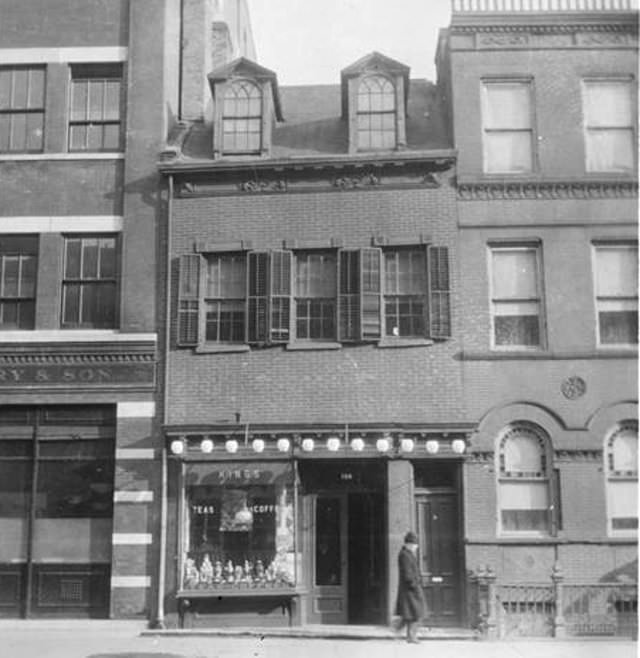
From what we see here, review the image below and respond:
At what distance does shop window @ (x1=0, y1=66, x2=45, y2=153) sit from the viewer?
18.7m

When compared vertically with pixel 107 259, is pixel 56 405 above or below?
below

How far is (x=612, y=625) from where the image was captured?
15.8m

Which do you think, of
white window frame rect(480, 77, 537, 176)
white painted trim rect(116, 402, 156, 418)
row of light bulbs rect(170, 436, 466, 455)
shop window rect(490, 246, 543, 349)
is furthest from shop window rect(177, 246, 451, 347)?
white window frame rect(480, 77, 537, 176)

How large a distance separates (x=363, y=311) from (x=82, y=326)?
5.48 metres

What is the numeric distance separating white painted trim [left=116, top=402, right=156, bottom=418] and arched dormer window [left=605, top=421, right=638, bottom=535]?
27.6ft

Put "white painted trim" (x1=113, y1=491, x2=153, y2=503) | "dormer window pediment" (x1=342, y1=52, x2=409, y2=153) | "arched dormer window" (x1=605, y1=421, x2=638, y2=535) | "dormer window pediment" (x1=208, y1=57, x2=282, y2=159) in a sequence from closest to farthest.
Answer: "arched dormer window" (x1=605, y1=421, x2=638, y2=535) → "white painted trim" (x1=113, y1=491, x2=153, y2=503) → "dormer window pediment" (x1=342, y1=52, x2=409, y2=153) → "dormer window pediment" (x1=208, y1=57, x2=282, y2=159)

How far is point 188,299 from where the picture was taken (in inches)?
695

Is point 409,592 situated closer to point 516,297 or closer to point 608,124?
point 516,297

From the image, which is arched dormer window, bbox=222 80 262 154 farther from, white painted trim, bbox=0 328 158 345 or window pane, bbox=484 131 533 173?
window pane, bbox=484 131 533 173

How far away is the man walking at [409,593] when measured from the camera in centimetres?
1485

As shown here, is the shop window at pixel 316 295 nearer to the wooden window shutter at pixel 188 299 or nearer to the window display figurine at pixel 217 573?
the wooden window shutter at pixel 188 299

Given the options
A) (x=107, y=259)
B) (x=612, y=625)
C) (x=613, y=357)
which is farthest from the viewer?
(x=107, y=259)

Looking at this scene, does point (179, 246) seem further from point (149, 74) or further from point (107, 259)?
point (149, 74)

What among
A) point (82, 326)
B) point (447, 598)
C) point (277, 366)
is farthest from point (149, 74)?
point (447, 598)
